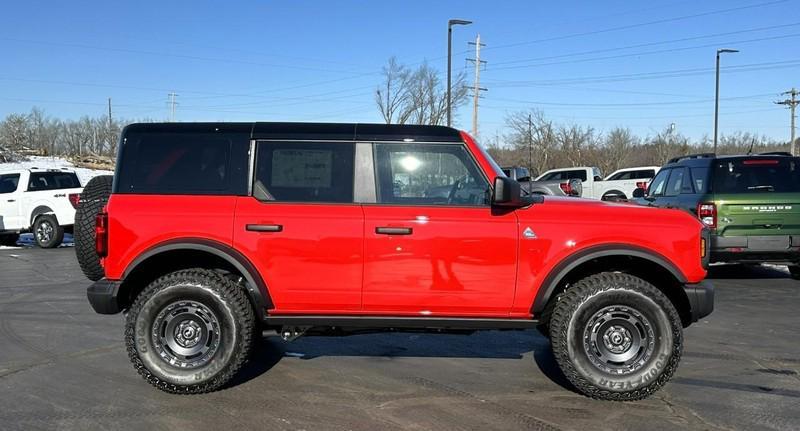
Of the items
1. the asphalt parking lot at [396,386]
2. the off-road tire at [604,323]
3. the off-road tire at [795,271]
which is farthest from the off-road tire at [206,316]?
the off-road tire at [795,271]

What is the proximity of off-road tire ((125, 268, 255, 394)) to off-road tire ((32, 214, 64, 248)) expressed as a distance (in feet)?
39.6

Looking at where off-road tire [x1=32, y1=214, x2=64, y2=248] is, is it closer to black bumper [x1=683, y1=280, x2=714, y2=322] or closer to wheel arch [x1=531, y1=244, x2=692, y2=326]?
wheel arch [x1=531, y1=244, x2=692, y2=326]

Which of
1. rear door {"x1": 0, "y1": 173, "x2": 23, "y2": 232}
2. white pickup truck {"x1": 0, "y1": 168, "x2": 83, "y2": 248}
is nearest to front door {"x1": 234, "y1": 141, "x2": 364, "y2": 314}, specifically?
white pickup truck {"x1": 0, "y1": 168, "x2": 83, "y2": 248}

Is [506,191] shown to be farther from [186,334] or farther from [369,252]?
[186,334]

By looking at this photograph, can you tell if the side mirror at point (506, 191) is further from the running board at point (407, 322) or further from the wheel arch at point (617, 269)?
the running board at point (407, 322)

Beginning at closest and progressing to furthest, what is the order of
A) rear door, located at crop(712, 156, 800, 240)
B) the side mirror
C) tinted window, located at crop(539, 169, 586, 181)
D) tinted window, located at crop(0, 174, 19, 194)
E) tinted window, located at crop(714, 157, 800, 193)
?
the side mirror → rear door, located at crop(712, 156, 800, 240) → tinted window, located at crop(714, 157, 800, 193) → tinted window, located at crop(0, 174, 19, 194) → tinted window, located at crop(539, 169, 586, 181)

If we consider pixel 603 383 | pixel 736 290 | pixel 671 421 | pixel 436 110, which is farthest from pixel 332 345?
pixel 436 110

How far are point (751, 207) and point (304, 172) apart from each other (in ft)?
22.5

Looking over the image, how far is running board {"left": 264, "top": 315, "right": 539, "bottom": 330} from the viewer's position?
177 inches

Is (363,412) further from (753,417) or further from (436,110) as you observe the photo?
(436,110)

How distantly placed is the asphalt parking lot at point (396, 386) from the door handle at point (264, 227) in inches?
49.1

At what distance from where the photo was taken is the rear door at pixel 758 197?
27.9 ft

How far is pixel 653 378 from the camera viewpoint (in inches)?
175

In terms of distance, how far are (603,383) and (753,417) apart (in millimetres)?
977
